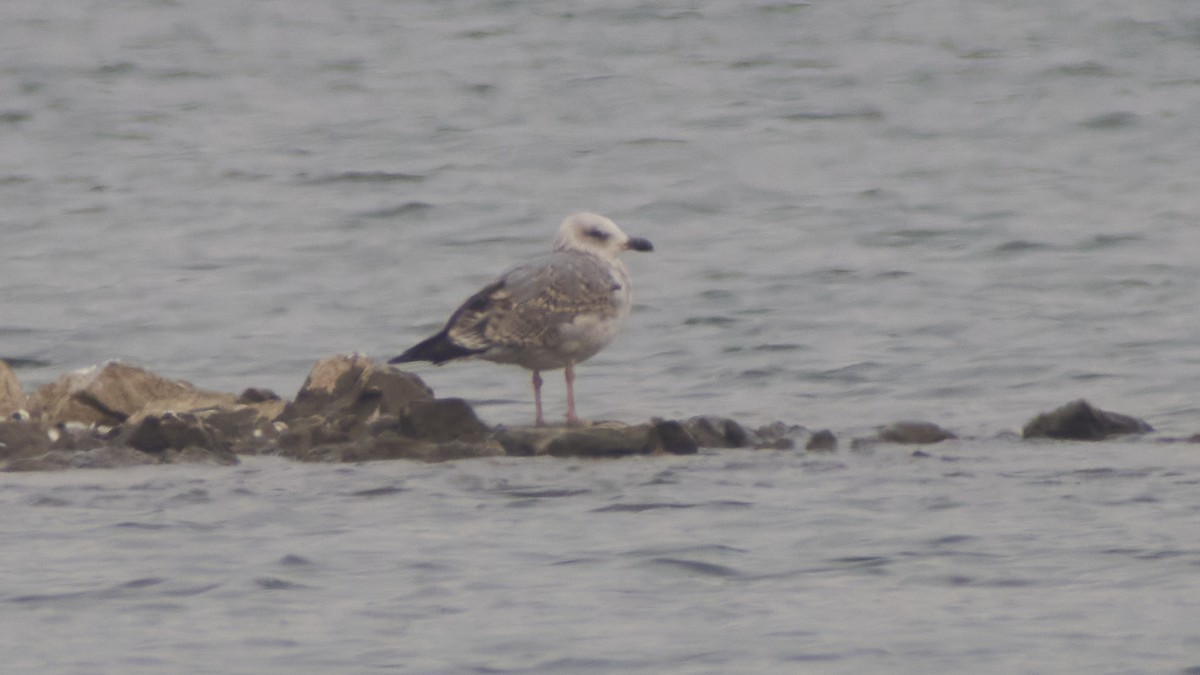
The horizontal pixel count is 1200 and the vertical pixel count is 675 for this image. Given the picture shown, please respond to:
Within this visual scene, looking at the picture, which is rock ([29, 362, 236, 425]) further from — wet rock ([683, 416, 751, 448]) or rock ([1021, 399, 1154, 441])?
rock ([1021, 399, 1154, 441])

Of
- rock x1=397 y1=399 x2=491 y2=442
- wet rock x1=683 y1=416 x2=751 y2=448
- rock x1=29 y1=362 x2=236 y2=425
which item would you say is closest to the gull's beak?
wet rock x1=683 y1=416 x2=751 y2=448

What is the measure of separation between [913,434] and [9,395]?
5.15 metres

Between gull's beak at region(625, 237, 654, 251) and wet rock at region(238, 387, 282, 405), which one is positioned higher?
gull's beak at region(625, 237, 654, 251)

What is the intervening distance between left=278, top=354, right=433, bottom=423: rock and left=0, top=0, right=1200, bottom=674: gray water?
829mm

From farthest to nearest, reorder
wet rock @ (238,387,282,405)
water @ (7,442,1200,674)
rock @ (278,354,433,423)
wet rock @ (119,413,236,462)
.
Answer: wet rock @ (238,387,282,405) < rock @ (278,354,433,423) < wet rock @ (119,413,236,462) < water @ (7,442,1200,674)

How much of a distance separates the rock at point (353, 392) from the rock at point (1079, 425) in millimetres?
A: 3314

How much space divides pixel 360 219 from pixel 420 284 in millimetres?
3407

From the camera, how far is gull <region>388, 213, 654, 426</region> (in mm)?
12508

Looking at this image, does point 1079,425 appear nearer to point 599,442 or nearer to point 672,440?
point 672,440

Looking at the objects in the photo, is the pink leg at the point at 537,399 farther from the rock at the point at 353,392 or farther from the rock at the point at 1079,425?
the rock at the point at 1079,425

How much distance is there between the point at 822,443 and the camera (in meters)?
12.0

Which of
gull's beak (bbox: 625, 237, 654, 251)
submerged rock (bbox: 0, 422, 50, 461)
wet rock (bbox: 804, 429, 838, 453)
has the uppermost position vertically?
gull's beak (bbox: 625, 237, 654, 251)

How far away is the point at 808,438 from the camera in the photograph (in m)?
12.3

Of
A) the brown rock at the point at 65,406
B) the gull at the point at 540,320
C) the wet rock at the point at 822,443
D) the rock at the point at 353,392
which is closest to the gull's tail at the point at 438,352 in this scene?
the gull at the point at 540,320
